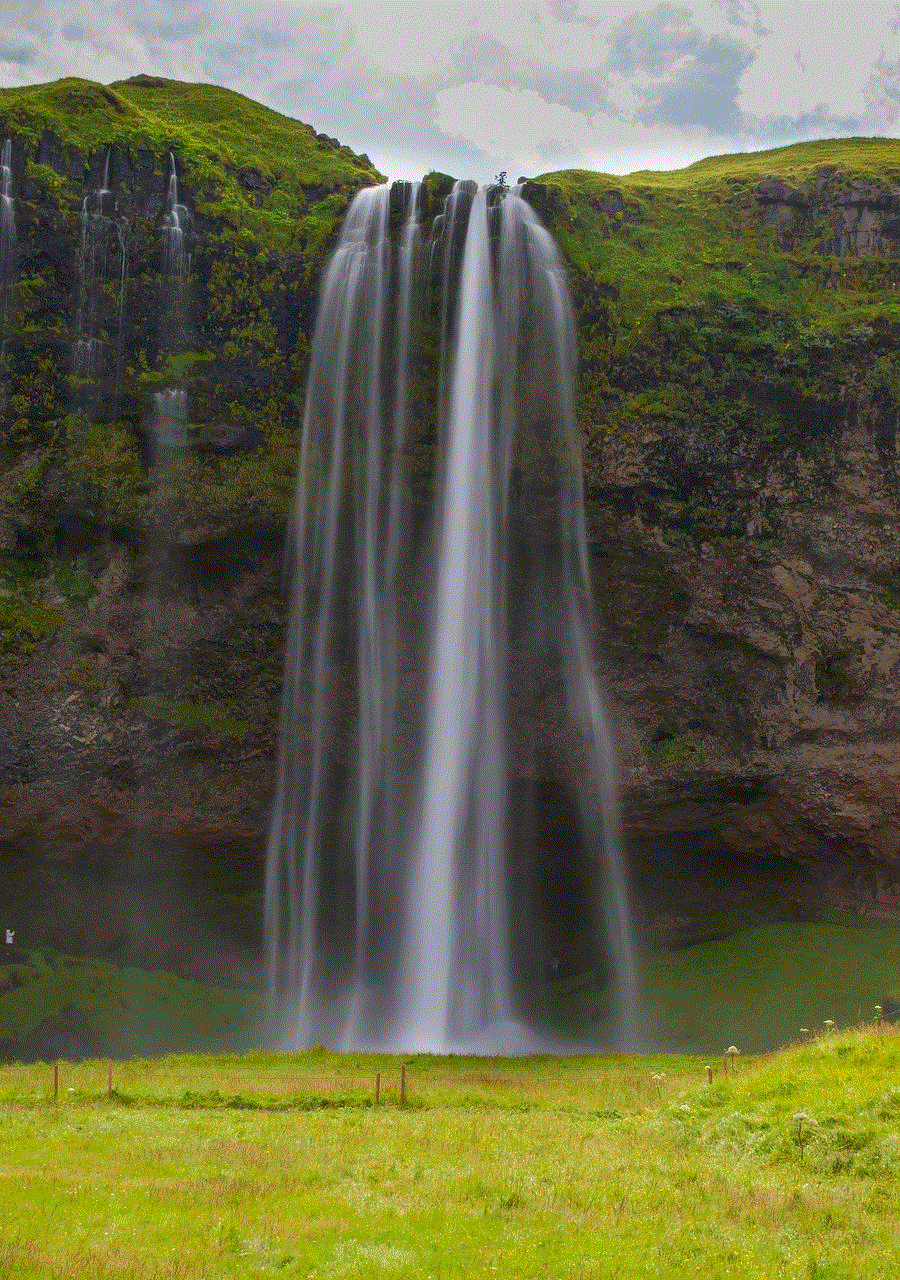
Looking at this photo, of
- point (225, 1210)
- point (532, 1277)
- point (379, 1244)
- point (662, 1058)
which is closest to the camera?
point (532, 1277)

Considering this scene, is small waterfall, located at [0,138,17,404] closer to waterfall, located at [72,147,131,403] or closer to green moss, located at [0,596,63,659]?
waterfall, located at [72,147,131,403]

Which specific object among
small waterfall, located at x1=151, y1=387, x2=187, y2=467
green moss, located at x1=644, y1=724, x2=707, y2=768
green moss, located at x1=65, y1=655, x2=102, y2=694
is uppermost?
small waterfall, located at x1=151, y1=387, x2=187, y2=467

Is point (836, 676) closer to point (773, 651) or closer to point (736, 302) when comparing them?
point (773, 651)

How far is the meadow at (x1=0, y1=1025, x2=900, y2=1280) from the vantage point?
10016 mm

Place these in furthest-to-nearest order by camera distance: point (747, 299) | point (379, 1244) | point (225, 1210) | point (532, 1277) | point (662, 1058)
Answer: point (747, 299) → point (662, 1058) → point (225, 1210) → point (379, 1244) → point (532, 1277)

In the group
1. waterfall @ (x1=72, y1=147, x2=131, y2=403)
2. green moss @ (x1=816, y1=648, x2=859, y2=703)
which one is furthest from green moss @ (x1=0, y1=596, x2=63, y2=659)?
green moss @ (x1=816, y1=648, x2=859, y2=703)

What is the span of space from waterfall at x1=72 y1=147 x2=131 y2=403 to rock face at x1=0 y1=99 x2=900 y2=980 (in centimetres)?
46

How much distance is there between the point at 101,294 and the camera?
39.0 m

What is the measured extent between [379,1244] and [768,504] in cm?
3263

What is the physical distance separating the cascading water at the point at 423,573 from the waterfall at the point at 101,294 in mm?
7150

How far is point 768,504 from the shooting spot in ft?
127

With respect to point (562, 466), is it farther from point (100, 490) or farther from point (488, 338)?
point (100, 490)

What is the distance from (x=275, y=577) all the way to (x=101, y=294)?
39.2ft

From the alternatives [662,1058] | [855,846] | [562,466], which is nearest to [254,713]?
[562,466]
